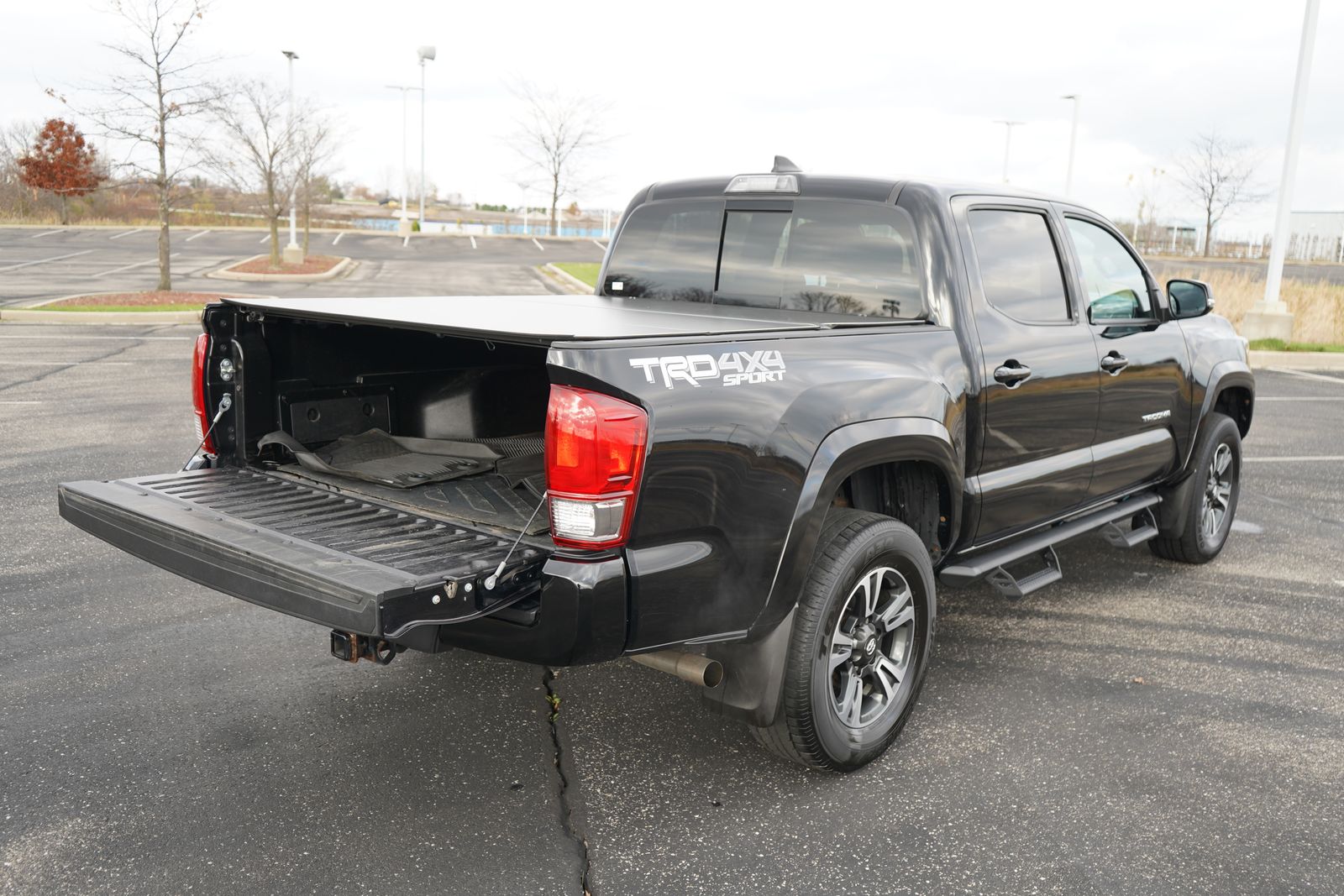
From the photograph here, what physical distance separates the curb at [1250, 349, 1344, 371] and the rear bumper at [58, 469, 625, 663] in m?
15.8

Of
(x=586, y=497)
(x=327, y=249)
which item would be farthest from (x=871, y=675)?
(x=327, y=249)

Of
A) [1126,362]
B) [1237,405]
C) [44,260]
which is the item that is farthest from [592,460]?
[44,260]

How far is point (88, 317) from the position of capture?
1677cm

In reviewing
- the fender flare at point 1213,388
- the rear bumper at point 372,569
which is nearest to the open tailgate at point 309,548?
the rear bumper at point 372,569

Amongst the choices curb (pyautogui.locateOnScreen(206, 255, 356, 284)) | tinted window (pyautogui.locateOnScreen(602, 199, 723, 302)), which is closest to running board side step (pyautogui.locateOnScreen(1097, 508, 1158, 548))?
tinted window (pyautogui.locateOnScreen(602, 199, 723, 302))

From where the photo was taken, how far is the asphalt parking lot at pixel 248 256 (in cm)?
2275

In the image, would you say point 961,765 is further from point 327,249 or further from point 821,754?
point 327,249

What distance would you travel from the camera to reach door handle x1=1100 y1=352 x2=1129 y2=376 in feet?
15.6

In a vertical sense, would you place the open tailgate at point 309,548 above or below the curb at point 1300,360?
above

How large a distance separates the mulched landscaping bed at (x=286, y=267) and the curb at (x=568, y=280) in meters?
5.76

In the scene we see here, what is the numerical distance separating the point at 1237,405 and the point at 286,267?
84.6 feet

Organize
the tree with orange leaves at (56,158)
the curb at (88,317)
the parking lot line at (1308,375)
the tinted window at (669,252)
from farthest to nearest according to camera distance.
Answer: the tree with orange leaves at (56,158)
the curb at (88,317)
the parking lot line at (1308,375)
the tinted window at (669,252)

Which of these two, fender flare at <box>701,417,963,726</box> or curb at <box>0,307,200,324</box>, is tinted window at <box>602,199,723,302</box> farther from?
curb at <box>0,307,200,324</box>

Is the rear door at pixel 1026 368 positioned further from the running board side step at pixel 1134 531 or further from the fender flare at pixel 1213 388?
the fender flare at pixel 1213 388
